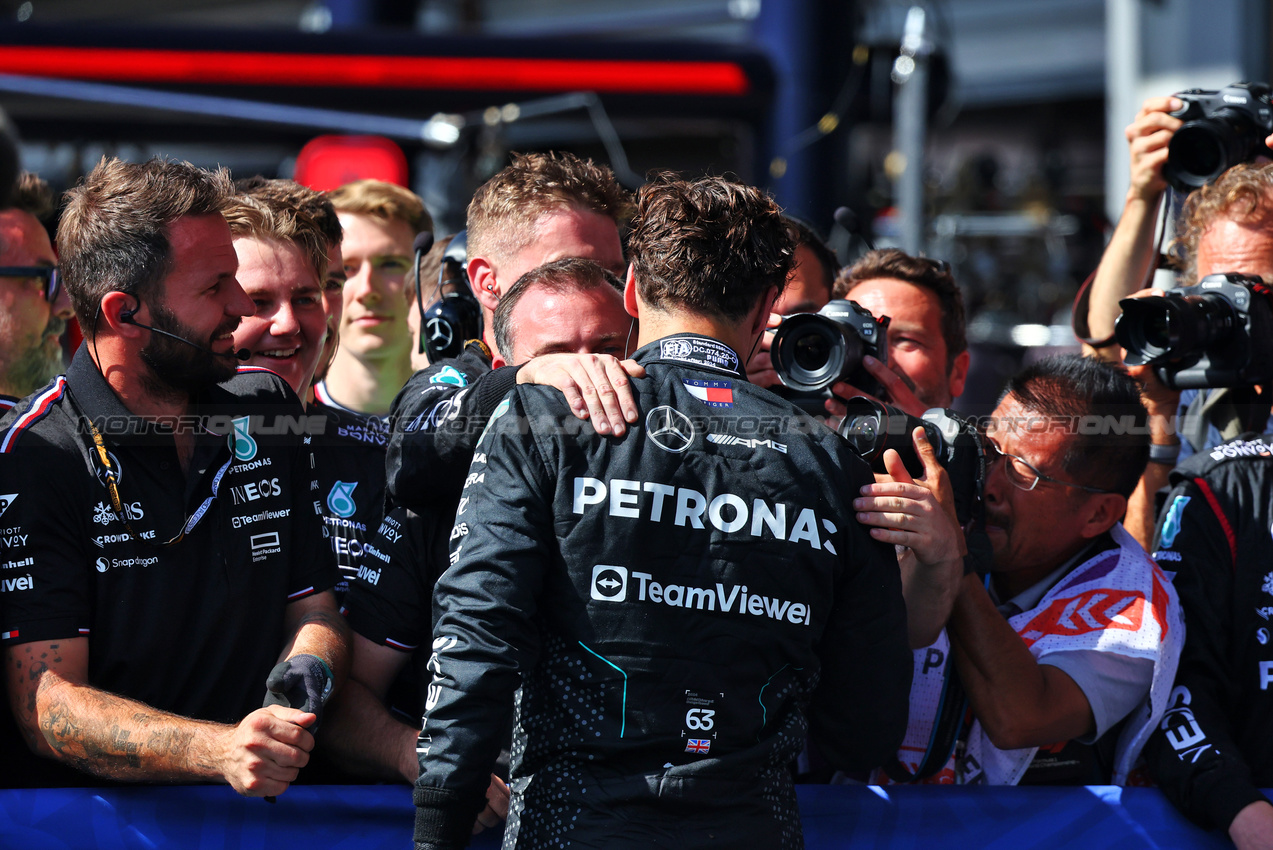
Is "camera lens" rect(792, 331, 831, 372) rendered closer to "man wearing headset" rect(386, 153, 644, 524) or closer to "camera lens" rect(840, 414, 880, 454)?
"camera lens" rect(840, 414, 880, 454)

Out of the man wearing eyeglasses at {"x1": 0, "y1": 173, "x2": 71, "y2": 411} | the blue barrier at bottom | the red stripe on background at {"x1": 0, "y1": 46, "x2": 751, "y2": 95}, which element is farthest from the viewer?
the red stripe on background at {"x1": 0, "y1": 46, "x2": 751, "y2": 95}

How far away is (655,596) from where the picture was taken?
1.85 meters

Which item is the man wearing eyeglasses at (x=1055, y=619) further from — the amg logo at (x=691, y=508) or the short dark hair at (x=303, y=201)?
the short dark hair at (x=303, y=201)

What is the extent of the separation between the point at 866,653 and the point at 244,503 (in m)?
1.27

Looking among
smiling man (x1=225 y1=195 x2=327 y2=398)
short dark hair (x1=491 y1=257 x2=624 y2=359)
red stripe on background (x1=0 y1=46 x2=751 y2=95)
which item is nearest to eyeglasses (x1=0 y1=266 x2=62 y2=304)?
smiling man (x1=225 y1=195 x2=327 y2=398)

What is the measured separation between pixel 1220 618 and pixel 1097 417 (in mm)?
500

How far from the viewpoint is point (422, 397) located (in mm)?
2326

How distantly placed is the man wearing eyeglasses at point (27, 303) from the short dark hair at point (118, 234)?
67cm

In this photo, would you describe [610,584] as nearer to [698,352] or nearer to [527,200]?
[698,352]

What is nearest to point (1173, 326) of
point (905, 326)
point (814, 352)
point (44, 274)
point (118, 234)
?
point (905, 326)

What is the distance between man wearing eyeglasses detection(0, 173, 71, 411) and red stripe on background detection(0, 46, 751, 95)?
171 inches

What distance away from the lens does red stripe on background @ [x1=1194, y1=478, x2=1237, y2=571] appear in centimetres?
258

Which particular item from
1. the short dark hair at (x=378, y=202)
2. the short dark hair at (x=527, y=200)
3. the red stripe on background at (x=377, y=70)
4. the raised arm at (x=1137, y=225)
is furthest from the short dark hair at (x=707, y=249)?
the red stripe on background at (x=377, y=70)

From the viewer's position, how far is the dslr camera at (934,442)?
6.86 ft
